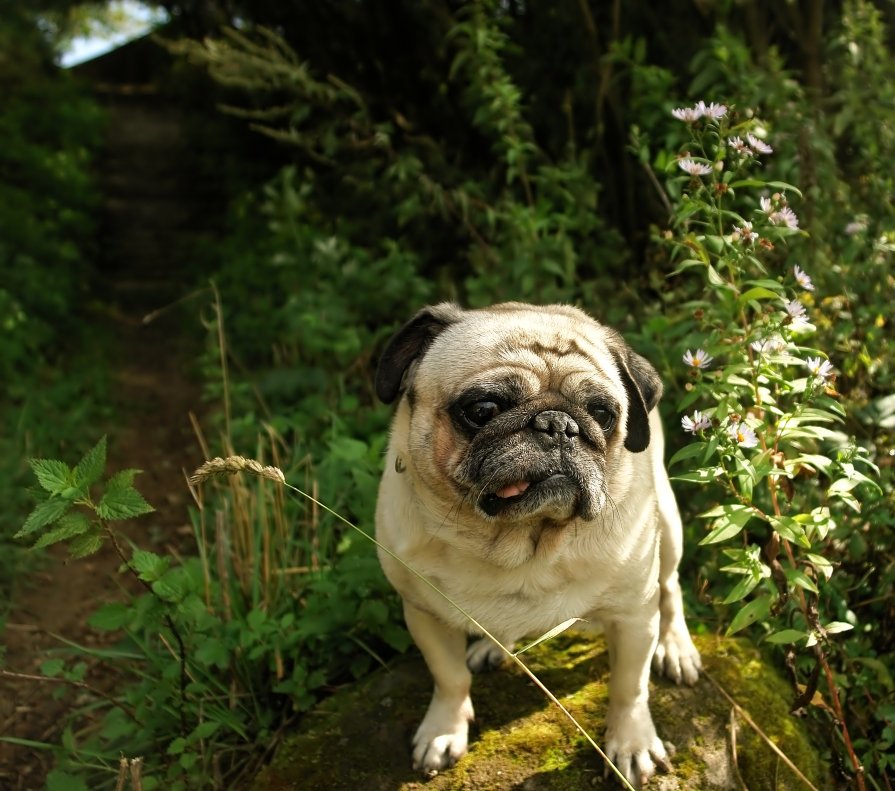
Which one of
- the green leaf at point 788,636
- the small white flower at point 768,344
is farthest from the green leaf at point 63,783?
the small white flower at point 768,344

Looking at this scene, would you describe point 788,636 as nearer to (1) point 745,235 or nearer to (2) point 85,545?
(1) point 745,235

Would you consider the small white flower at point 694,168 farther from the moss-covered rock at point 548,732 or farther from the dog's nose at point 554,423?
the moss-covered rock at point 548,732

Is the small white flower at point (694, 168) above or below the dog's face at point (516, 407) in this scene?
above

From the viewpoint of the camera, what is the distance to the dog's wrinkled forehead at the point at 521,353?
7.59 ft

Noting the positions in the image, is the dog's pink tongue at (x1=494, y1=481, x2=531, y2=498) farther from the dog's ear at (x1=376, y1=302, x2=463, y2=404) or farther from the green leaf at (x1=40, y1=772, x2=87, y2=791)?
the green leaf at (x1=40, y1=772, x2=87, y2=791)

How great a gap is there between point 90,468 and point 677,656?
73.8 inches

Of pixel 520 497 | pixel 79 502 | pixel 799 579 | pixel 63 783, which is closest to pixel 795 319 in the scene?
pixel 799 579

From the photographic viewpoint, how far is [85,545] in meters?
2.18

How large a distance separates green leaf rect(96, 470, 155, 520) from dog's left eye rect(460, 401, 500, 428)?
2.75 feet

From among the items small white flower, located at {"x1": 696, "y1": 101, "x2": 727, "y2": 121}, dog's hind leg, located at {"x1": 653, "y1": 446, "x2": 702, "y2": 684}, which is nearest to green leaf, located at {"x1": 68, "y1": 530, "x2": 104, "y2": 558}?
dog's hind leg, located at {"x1": 653, "y1": 446, "x2": 702, "y2": 684}

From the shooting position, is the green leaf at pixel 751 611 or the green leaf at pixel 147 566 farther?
the green leaf at pixel 147 566

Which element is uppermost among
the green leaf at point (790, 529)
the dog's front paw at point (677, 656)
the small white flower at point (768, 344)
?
the small white flower at point (768, 344)

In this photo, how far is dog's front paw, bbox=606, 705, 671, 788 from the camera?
8.09 feet

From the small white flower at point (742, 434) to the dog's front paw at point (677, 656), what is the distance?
2.90 feet
